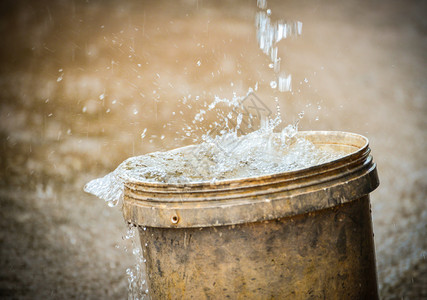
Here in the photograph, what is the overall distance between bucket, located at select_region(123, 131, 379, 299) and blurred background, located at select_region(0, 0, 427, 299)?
8.17 feet

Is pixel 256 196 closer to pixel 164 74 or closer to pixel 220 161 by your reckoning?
pixel 220 161

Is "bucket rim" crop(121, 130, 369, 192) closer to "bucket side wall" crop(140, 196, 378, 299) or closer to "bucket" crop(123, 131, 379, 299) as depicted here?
"bucket" crop(123, 131, 379, 299)

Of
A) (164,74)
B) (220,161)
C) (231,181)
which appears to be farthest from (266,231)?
(164,74)

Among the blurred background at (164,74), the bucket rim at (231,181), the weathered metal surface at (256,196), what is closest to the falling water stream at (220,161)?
the bucket rim at (231,181)

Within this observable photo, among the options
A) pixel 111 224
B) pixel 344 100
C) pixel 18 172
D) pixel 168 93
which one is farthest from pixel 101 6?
pixel 344 100

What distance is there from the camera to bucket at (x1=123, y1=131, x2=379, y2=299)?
1.52 metres

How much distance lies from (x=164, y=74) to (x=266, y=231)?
9.34 ft

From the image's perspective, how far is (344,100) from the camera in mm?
4184

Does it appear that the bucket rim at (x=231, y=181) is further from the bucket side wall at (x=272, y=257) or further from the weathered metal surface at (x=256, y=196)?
the bucket side wall at (x=272, y=257)

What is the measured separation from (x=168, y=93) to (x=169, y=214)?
268 centimetres

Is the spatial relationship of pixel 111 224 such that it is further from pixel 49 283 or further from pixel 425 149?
pixel 425 149

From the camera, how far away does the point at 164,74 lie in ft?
13.7

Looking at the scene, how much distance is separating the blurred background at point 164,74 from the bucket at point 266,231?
2490 millimetres

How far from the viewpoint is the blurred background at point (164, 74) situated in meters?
4.09
